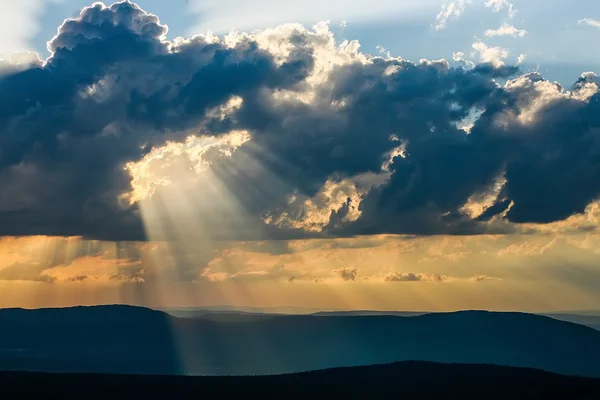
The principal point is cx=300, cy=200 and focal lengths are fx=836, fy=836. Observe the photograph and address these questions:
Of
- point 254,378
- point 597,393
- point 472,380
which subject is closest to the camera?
point 597,393

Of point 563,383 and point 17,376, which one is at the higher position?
point 17,376

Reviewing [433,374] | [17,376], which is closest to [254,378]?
[433,374]

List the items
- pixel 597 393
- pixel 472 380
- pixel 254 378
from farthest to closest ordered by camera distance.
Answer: pixel 254 378
pixel 472 380
pixel 597 393

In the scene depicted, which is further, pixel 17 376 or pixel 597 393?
pixel 17 376

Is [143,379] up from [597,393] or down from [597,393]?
up

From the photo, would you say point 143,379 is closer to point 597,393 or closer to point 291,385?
point 291,385

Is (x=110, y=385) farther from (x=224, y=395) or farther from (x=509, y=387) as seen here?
(x=509, y=387)

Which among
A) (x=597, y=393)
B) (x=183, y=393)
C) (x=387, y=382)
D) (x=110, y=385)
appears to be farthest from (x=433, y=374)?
(x=110, y=385)

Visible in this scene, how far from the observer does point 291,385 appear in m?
167

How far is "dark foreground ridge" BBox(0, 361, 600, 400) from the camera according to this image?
154000mm

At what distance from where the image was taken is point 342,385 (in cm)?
16850

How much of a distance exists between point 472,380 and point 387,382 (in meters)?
17.4

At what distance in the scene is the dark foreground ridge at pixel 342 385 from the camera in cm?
15400

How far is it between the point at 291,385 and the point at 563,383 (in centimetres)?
5194
